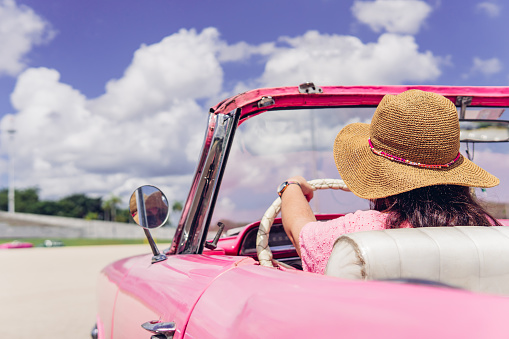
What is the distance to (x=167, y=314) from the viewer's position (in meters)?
1.64

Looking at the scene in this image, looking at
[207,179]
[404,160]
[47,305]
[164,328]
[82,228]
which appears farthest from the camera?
[82,228]

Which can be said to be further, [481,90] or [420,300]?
[481,90]

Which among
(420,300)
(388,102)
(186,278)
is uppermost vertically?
(388,102)

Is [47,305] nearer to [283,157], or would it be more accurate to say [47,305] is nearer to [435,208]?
[283,157]

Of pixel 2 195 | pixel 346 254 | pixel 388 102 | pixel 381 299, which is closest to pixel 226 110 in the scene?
pixel 388 102

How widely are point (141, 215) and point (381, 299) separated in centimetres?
151

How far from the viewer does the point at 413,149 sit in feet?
5.40

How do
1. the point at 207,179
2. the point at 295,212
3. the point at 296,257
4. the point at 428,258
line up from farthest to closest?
the point at 296,257, the point at 207,179, the point at 295,212, the point at 428,258

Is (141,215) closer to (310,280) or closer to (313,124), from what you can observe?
(313,124)

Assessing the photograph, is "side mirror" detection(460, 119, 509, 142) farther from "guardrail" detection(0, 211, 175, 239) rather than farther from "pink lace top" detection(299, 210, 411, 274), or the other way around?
"guardrail" detection(0, 211, 175, 239)

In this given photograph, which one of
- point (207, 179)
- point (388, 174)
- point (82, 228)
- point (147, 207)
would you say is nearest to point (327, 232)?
point (388, 174)

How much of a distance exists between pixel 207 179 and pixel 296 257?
3.43ft

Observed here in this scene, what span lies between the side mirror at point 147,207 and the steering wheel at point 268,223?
46 cm

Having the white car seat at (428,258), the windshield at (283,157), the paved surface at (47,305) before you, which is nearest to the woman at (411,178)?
the white car seat at (428,258)
